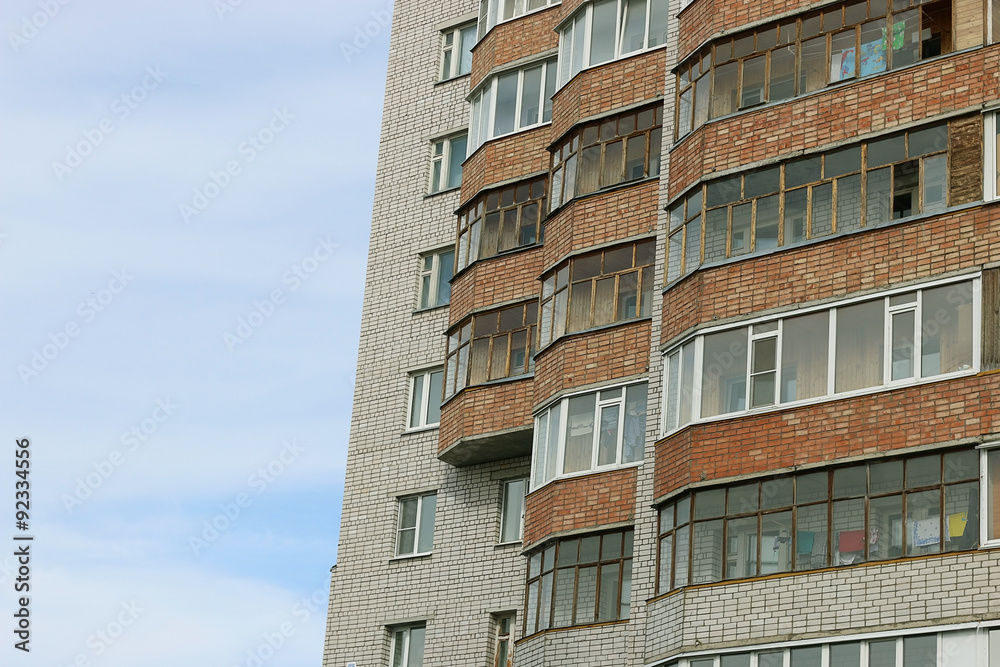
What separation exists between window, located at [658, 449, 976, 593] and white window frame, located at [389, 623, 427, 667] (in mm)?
8298

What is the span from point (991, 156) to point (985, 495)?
15.4ft

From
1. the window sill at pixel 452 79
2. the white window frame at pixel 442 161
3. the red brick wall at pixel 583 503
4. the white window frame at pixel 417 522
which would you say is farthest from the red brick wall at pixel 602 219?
the window sill at pixel 452 79

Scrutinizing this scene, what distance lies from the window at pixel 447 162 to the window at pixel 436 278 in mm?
1528

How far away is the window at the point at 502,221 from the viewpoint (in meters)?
30.9

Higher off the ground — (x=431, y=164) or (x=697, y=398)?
(x=431, y=164)

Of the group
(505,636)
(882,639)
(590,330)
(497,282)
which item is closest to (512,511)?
(505,636)

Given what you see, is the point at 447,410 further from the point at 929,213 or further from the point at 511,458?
the point at 929,213

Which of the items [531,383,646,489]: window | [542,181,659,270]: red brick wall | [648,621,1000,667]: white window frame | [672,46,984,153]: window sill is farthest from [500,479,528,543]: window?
[648,621,1000,667]: white window frame

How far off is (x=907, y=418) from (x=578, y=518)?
6500 mm

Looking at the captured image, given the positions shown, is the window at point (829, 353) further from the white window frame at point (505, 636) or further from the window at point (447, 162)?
the window at point (447, 162)

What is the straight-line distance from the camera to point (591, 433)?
26.4 m

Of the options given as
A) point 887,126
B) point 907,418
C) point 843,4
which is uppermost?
point 843,4

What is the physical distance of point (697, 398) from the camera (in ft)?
76.9

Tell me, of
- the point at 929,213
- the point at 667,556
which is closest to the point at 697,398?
the point at 667,556
